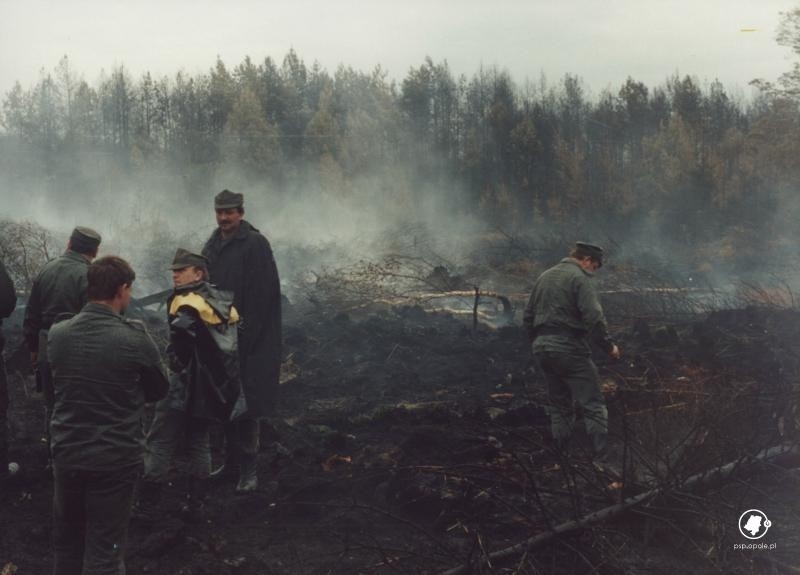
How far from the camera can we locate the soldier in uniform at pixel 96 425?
3412 millimetres

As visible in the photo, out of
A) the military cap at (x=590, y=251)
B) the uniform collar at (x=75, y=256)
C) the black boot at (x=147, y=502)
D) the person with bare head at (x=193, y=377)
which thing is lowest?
the black boot at (x=147, y=502)

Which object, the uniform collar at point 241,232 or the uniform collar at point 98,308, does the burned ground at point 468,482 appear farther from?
the uniform collar at point 241,232

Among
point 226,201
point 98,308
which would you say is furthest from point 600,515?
point 226,201

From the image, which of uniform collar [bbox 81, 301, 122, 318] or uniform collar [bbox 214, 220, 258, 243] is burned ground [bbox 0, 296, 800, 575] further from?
uniform collar [bbox 214, 220, 258, 243]

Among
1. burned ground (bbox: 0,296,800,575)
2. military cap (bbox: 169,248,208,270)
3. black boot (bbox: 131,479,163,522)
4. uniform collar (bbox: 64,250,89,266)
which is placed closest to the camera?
burned ground (bbox: 0,296,800,575)

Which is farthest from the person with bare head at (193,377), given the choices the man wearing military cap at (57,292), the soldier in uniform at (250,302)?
the man wearing military cap at (57,292)

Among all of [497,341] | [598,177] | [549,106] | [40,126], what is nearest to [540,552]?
[497,341]

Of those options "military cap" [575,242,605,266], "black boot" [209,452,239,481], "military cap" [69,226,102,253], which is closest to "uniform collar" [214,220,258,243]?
"military cap" [69,226,102,253]

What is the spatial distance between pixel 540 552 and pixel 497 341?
8.03m

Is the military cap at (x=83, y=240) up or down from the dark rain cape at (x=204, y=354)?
up

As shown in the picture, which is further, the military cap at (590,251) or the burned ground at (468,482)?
the military cap at (590,251)

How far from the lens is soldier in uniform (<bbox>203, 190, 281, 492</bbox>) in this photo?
18.6 feet

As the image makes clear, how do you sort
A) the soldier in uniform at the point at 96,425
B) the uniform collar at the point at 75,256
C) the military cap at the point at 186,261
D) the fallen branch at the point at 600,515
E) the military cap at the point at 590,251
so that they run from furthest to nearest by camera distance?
the military cap at the point at 590,251 < the uniform collar at the point at 75,256 < the military cap at the point at 186,261 < the fallen branch at the point at 600,515 < the soldier in uniform at the point at 96,425

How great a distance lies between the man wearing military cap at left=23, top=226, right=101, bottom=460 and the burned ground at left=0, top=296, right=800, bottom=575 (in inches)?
40.9
